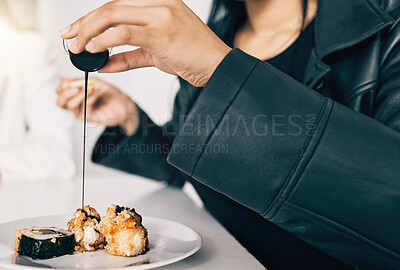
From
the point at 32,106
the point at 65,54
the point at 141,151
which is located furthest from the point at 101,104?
the point at 65,54

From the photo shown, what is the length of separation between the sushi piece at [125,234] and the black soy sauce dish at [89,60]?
0.26m

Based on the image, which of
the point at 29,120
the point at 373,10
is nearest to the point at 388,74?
the point at 373,10

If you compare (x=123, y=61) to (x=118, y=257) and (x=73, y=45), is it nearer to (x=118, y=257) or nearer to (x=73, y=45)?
(x=73, y=45)

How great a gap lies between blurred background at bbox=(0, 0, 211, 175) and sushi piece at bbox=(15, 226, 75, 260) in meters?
1.55

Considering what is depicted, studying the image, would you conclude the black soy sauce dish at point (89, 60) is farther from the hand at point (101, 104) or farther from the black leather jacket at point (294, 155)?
the hand at point (101, 104)

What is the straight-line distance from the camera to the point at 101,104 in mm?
1143

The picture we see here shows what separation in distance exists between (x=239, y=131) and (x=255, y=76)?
82 mm

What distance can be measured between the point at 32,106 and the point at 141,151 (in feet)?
3.59

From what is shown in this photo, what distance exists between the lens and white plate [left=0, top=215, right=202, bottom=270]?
54 cm

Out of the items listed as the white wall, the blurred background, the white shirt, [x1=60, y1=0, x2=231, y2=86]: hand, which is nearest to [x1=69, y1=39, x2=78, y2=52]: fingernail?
[x1=60, y1=0, x2=231, y2=86]: hand

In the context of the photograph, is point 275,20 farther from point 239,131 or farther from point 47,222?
point 47,222

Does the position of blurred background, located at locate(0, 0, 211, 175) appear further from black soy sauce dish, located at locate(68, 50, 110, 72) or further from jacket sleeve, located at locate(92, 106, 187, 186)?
black soy sauce dish, located at locate(68, 50, 110, 72)

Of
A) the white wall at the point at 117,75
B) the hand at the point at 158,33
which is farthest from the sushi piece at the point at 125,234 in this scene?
the white wall at the point at 117,75

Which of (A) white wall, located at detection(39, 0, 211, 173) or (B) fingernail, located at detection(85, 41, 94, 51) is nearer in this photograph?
(B) fingernail, located at detection(85, 41, 94, 51)
